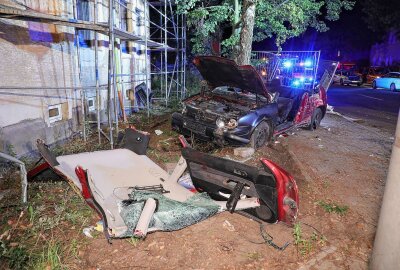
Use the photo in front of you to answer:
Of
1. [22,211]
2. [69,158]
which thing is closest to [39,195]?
[22,211]

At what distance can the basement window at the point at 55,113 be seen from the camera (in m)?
6.49

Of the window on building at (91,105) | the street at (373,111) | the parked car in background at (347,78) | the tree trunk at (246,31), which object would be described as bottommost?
the street at (373,111)

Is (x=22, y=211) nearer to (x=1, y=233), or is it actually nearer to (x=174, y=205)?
(x=1, y=233)

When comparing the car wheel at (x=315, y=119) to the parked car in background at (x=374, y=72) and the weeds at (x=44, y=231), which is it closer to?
the weeds at (x=44, y=231)

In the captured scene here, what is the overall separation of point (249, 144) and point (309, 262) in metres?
3.32

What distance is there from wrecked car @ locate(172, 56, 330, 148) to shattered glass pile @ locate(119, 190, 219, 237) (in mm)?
2425

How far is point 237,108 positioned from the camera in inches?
251

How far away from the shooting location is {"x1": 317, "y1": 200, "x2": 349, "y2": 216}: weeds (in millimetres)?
4009

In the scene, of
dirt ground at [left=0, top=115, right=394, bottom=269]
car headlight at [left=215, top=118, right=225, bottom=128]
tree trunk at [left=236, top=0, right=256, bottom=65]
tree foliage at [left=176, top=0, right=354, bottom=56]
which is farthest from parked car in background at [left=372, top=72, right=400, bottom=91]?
car headlight at [left=215, top=118, right=225, bottom=128]

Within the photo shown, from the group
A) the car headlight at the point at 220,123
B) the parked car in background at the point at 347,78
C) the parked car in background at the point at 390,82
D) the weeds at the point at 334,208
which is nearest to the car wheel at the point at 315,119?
the car headlight at the point at 220,123

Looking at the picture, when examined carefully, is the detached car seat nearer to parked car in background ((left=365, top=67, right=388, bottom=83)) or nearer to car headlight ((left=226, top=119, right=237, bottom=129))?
car headlight ((left=226, top=119, right=237, bottom=129))

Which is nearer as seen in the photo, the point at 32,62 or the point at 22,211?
the point at 22,211

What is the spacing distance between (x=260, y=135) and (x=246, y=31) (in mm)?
4666

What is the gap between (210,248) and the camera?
3.17m
